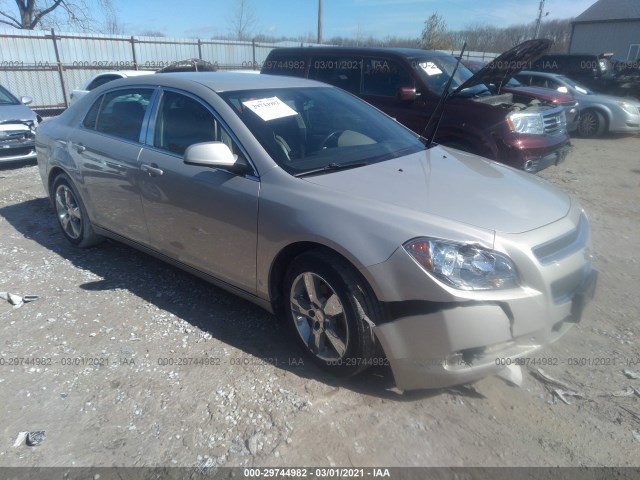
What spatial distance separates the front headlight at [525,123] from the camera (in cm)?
604

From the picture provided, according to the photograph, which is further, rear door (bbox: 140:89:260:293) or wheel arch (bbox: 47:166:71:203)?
wheel arch (bbox: 47:166:71:203)

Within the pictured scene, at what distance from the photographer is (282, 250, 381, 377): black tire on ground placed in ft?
8.48

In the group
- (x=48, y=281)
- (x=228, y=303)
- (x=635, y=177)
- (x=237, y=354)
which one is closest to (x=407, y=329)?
(x=237, y=354)

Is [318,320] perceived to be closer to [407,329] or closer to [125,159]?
[407,329]

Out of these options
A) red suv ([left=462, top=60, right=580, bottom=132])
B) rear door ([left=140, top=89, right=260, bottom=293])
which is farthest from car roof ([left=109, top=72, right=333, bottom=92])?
red suv ([left=462, top=60, right=580, bottom=132])

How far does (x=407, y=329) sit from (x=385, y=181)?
91 cm

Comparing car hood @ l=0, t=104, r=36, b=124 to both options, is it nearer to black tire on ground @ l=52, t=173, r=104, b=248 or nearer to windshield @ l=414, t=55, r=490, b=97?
black tire on ground @ l=52, t=173, r=104, b=248

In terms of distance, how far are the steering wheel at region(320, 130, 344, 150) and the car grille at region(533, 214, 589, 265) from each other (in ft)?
5.01

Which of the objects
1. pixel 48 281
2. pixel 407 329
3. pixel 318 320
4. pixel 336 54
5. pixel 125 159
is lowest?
pixel 48 281

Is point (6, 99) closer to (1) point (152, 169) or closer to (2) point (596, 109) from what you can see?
(1) point (152, 169)

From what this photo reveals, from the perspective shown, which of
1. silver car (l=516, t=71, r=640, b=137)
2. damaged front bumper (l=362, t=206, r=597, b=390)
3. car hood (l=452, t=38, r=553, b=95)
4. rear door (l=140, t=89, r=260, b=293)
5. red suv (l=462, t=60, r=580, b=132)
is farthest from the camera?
silver car (l=516, t=71, r=640, b=137)

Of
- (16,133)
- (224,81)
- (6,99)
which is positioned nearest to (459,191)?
(224,81)

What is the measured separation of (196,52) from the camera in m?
21.2

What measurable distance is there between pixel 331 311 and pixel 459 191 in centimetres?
101
